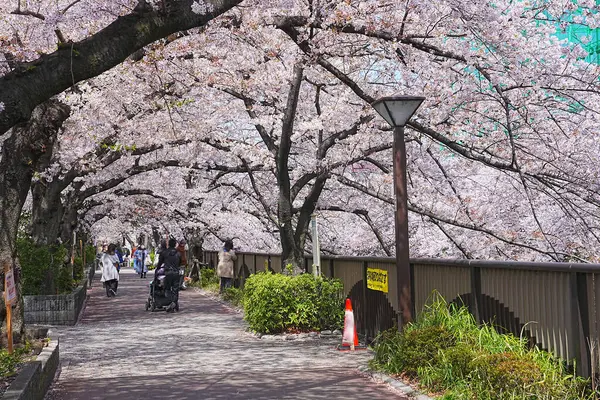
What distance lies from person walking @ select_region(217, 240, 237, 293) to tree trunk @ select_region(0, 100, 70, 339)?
1325 centimetres

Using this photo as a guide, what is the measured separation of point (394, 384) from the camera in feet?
30.2

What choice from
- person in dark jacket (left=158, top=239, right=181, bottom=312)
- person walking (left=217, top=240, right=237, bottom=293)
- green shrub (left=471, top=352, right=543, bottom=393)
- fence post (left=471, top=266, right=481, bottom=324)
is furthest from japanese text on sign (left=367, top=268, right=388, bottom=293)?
person walking (left=217, top=240, right=237, bottom=293)

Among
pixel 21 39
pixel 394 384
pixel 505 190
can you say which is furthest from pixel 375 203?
pixel 394 384

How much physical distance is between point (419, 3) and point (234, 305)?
1402cm

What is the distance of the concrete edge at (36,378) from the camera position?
23.5ft

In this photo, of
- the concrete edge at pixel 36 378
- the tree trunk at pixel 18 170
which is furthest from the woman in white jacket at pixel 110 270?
the concrete edge at pixel 36 378

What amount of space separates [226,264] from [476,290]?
54.0ft

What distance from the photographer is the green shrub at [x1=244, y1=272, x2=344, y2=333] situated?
1487 cm

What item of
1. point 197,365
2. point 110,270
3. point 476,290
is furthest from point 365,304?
point 110,270

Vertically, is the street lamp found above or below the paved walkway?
above

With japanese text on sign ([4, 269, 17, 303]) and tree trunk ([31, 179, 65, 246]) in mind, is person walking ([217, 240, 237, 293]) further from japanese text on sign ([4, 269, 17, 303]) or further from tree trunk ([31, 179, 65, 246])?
japanese text on sign ([4, 269, 17, 303])

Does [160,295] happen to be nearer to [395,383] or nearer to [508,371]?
[395,383]

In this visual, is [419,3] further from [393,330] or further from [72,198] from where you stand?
[72,198]

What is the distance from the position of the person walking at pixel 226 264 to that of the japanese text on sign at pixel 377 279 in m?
11.8
